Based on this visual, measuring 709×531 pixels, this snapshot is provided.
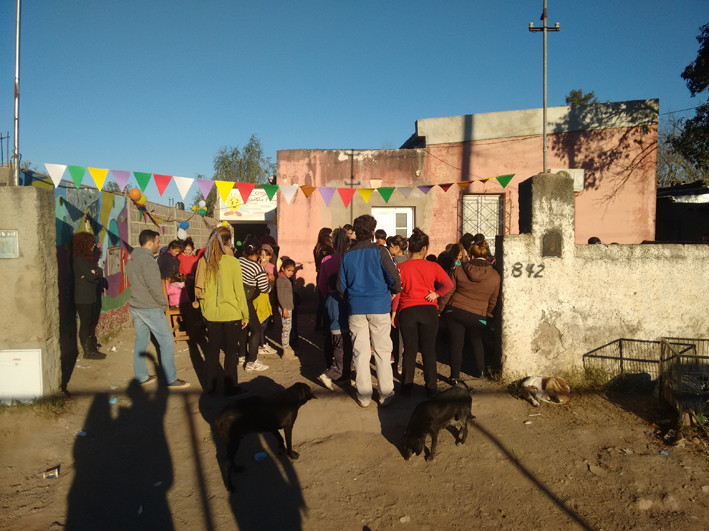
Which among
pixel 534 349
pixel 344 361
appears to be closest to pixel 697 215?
pixel 534 349

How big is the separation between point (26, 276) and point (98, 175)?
Result: 107 inches

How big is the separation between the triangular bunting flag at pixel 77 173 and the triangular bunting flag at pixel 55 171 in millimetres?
147

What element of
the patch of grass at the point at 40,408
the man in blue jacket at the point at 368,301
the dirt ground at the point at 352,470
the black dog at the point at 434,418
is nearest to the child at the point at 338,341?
the dirt ground at the point at 352,470

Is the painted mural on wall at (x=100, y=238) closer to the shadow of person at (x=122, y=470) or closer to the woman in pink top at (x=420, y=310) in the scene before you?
the shadow of person at (x=122, y=470)

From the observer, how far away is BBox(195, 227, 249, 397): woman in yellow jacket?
190 inches

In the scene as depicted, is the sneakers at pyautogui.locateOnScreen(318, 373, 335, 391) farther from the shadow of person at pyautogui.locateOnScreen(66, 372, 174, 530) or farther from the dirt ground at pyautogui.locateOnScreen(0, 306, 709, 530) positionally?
the shadow of person at pyautogui.locateOnScreen(66, 372, 174, 530)

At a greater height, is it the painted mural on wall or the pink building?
the pink building

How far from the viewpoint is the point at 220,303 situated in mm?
4828

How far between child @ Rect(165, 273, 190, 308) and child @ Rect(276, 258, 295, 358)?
189 cm

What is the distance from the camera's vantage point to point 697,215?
40.0 feet

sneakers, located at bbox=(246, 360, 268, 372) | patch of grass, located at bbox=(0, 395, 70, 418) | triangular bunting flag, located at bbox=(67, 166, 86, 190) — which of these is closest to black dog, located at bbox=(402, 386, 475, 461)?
sneakers, located at bbox=(246, 360, 268, 372)

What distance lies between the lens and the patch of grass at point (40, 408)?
4.48 m

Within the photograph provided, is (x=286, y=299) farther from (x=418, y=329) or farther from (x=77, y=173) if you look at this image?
(x=77, y=173)

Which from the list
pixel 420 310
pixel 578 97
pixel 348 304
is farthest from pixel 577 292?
pixel 578 97
